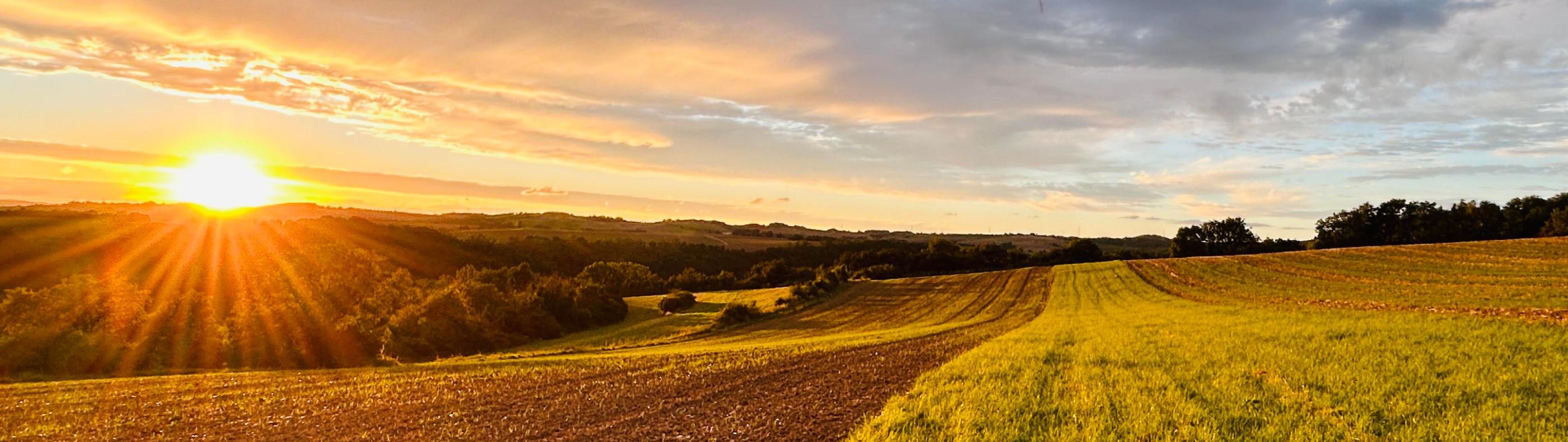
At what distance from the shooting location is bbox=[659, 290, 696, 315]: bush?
71.9 meters

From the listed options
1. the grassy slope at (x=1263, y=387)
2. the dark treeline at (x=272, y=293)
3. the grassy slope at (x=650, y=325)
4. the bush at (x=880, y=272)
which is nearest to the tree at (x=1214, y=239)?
the dark treeline at (x=272, y=293)

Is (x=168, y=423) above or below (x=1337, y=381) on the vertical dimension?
below

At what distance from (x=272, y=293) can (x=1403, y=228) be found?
12314 cm

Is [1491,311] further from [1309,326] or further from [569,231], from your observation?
[569,231]

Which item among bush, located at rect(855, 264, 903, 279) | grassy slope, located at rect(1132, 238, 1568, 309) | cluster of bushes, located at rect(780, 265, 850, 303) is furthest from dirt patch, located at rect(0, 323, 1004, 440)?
bush, located at rect(855, 264, 903, 279)

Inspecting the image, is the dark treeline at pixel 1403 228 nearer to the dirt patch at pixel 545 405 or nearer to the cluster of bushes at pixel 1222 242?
the cluster of bushes at pixel 1222 242

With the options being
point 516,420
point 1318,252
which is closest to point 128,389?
→ point 516,420

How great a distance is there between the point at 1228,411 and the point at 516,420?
12644mm

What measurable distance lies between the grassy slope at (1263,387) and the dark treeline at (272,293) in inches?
1363

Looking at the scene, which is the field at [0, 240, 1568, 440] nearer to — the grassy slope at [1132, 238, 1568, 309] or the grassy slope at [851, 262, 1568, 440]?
the grassy slope at [851, 262, 1568, 440]

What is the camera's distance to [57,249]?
2441 inches

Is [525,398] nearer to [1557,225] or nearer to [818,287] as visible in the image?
[818,287]

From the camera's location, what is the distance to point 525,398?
1695 centimetres

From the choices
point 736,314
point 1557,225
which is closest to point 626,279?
point 736,314
